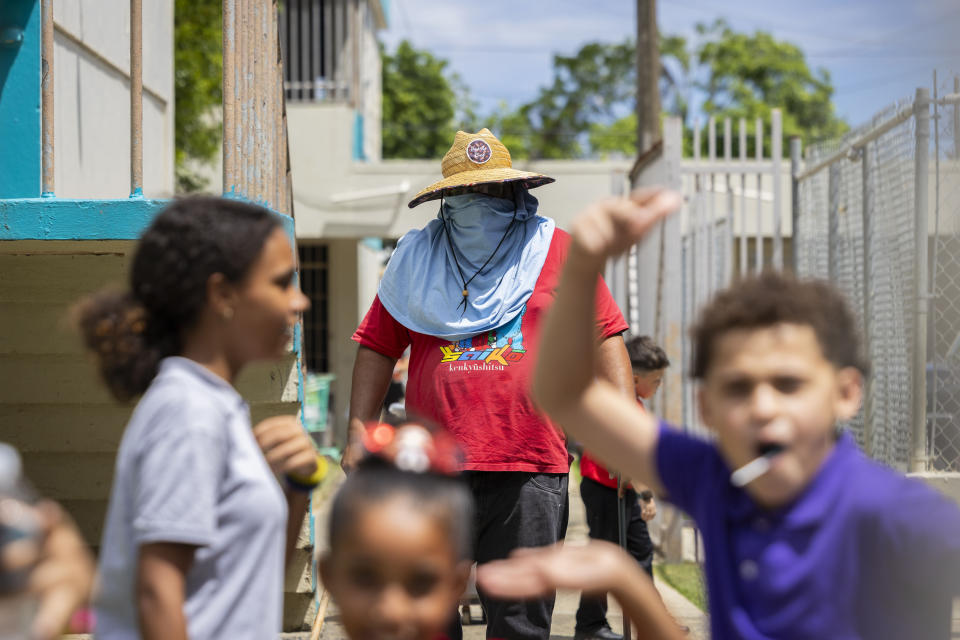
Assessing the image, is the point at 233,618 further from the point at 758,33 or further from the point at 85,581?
the point at 758,33

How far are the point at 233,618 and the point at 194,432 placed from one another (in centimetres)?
34

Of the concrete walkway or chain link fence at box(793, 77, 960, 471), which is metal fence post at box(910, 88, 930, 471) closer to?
chain link fence at box(793, 77, 960, 471)

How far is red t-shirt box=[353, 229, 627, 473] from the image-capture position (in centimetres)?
348

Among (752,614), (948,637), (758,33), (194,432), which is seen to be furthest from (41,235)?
(758,33)

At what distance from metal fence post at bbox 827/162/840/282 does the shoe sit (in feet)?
7.52

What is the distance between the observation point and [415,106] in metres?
30.6

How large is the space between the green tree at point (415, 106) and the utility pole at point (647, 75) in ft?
59.8

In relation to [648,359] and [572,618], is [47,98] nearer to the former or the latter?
[648,359]

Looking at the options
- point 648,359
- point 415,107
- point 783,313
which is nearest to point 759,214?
point 648,359

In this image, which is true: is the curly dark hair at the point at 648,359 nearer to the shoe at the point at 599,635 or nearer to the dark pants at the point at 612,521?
the dark pants at the point at 612,521

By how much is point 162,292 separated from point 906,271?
3895mm

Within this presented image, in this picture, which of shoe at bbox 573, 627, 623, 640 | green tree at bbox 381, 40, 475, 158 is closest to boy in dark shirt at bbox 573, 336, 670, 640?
shoe at bbox 573, 627, 623, 640

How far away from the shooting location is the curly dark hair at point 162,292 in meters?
1.95

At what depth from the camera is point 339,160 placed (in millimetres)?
15000
